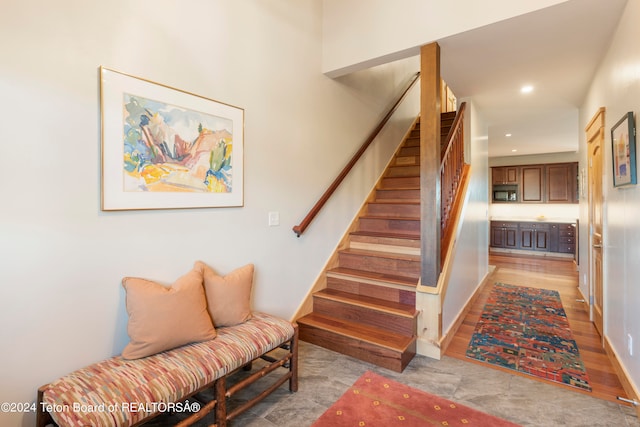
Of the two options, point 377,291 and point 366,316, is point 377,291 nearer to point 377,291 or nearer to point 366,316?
point 377,291

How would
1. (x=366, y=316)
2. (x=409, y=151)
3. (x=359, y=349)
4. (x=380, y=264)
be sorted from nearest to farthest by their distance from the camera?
(x=359, y=349) → (x=366, y=316) → (x=380, y=264) → (x=409, y=151)

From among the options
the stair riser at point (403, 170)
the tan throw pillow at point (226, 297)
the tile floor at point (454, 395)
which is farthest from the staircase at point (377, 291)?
the tan throw pillow at point (226, 297)

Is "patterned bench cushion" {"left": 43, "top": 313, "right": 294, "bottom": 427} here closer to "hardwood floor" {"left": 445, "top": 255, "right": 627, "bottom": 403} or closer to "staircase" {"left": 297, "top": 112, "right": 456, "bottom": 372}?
"staircase" {"left": 297, "top": 112, "right": 456, "bottom": 372}

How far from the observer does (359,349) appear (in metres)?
2.58

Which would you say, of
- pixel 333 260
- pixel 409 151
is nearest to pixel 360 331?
pixel 333 260

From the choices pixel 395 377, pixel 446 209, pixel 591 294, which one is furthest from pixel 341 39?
pixel 591 294

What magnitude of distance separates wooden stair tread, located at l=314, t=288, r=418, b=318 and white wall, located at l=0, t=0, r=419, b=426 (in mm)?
279

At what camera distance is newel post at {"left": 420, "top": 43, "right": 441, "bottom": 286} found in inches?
104

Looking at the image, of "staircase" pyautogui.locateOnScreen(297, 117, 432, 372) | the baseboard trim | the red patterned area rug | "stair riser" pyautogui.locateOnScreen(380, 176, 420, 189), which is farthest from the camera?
"stair riser" pyautogui.locateOnScreen(380, 176, 420, 189)

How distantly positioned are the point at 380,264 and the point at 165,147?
222cm

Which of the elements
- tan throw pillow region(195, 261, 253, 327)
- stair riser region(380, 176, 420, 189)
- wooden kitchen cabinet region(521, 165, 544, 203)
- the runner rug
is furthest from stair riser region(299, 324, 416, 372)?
wooden kitchen cabinet region(521, 165, 544, 203)

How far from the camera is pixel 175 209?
204cm

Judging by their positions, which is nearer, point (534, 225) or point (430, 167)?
point (430, 167)

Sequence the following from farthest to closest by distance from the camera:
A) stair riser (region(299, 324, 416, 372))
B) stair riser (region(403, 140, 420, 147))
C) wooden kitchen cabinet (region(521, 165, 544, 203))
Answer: wooden kitchen cabinet (region(521, 165, 544, 203))
stair riser (region(403, 140, 420, 147))
stair riser (region(299, 324, 416, 372))
